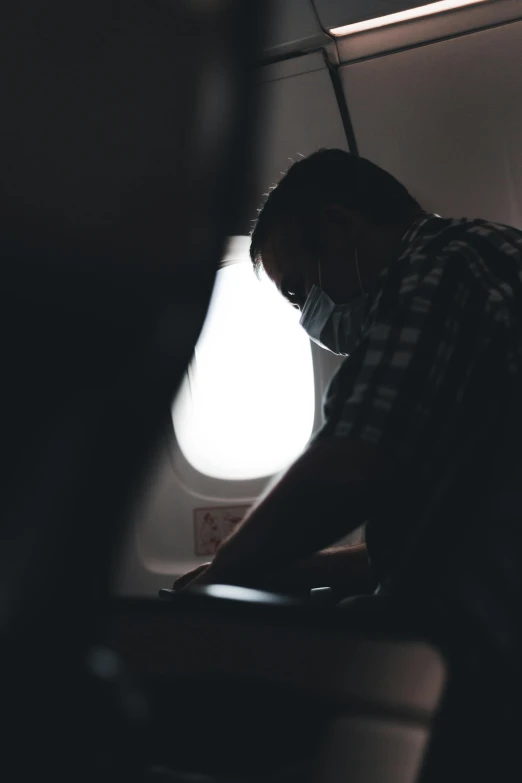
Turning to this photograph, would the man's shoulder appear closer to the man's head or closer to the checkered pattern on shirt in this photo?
the checkered pattern on shirt

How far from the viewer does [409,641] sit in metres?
0.37

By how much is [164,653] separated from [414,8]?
1.72 metres

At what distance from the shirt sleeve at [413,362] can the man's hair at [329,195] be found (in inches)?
17.1

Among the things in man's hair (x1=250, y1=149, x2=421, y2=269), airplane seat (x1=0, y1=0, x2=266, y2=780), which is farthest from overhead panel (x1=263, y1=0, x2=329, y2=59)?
airplane seat (x1=0, y1=0, x2=266, y2=780)

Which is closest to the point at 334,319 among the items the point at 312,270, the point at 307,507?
the point at 312,270

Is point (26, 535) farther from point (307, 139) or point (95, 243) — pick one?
point (307, 139)

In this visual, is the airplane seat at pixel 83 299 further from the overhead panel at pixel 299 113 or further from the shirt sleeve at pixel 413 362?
the overhead panel at pixel 299 113

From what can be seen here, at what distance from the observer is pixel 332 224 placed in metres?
1.30

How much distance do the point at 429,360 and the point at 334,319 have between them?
1.88 feet

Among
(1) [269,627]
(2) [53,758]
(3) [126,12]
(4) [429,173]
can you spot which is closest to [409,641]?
(1) [269,627]

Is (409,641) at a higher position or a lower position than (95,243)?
lower

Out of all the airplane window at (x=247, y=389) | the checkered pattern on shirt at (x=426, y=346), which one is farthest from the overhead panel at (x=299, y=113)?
the checkered pattern on shirt at (x=426, y=346)

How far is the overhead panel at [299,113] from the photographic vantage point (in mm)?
1829

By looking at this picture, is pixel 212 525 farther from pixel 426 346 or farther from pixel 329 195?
pixel 426 346
